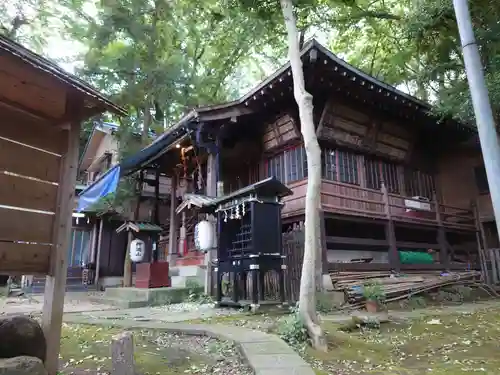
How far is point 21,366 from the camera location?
10.4 feet

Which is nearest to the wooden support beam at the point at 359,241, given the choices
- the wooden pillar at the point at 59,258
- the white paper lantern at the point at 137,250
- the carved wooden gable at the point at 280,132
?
the carved wooden gable at the point at 280,132

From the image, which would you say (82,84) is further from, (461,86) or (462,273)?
(462,273)

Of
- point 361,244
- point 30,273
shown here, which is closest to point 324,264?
point 361,244

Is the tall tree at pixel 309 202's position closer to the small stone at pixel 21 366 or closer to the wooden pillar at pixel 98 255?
the small stone at pixel 21 366

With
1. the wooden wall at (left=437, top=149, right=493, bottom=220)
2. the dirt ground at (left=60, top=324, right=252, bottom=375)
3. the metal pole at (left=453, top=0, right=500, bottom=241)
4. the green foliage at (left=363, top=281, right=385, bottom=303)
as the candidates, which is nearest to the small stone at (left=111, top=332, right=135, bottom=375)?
the dirt ground at (left=60, top=324, right=252, bottom=375)

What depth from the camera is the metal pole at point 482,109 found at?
4.11 meters

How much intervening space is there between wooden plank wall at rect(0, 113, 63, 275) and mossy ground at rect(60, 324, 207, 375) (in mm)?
1413

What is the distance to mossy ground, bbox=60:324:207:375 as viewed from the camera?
4359 millimetres

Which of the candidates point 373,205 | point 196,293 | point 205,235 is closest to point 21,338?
point 205,235

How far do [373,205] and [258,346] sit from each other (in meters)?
8.06

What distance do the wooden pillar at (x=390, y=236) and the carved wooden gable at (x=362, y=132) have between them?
66.1 inches

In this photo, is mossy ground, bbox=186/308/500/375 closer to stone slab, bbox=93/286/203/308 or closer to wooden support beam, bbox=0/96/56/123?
stone slab, bbox=93/286/203/308

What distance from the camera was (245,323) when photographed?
24.0 feet

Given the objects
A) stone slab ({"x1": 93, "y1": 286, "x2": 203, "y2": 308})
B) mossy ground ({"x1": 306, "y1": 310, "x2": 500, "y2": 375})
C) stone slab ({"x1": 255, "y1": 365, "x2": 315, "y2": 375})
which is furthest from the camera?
stone slab ({"x1": 93, "y1": 286, "x2": 203, "y2": 308})
